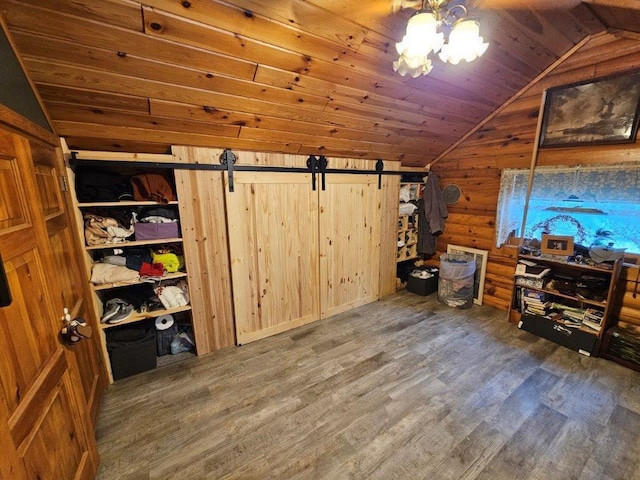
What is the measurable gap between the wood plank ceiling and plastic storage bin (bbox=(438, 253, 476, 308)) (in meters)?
1.81

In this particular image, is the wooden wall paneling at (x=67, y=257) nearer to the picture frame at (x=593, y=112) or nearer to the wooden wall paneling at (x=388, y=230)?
the wooden wall paneling at (x=388, y=230)

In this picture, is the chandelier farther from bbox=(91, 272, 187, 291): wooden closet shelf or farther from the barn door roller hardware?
bbox=(91, 272, 187, 291): wooden closet shelf

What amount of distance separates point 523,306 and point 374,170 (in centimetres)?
225

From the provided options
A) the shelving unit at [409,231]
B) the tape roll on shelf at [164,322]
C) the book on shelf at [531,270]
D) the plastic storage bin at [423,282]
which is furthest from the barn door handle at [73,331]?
the book on shelf at [531,270]

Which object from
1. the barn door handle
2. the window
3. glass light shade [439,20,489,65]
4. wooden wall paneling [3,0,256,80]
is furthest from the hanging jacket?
the barn door handle

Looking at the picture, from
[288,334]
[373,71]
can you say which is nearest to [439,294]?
[288,334]

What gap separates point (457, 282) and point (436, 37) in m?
2.87

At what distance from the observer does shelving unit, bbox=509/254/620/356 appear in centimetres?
237

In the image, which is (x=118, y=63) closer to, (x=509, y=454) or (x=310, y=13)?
(x=310, y=13)

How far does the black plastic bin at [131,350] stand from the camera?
2.18 meters

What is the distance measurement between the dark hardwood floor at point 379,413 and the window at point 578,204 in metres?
1.19

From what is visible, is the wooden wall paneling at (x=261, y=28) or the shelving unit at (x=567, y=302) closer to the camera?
the wooden wall paneling at (x=261, y=28)

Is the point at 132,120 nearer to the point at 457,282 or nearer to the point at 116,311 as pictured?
the point at 116,311

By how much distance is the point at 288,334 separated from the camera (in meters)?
2.84
